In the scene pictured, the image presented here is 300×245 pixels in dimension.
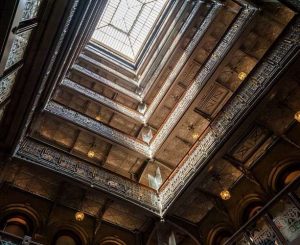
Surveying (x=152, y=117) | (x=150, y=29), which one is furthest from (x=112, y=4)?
(x=152, y=117)

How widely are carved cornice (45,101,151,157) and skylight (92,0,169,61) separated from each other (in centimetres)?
792

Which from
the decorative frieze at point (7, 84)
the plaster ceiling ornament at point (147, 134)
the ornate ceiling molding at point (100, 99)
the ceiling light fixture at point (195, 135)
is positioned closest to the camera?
the decorative frieze at point (7, 84)

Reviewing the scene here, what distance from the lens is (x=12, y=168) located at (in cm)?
1043

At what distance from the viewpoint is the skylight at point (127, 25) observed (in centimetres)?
1997

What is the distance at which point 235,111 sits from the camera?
1102cm

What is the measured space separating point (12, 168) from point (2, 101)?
3.04m

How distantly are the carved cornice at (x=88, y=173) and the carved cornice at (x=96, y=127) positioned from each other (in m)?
2.17

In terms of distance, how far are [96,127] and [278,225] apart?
28.0 ft

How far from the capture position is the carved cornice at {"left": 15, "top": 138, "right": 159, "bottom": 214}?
34.3 feet

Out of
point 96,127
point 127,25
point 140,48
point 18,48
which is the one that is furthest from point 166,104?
point 18,48

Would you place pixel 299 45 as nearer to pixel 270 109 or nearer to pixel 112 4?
pixel 270 109

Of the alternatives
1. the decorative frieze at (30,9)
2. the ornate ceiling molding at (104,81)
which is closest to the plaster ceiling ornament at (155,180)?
the ornate ceiling molding at (104,81)

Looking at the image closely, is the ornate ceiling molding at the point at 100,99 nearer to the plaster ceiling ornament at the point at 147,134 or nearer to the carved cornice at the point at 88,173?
the plaster ceiling ornament at the point at 147,134

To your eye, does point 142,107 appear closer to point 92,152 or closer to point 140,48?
point 92,152
